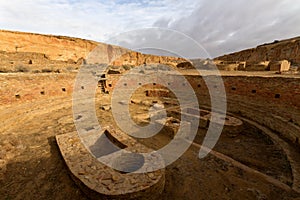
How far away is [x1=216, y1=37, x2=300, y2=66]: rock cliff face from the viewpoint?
23.6 m

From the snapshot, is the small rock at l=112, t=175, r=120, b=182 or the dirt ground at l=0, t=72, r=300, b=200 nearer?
the small rock at l=112, t=175, r=120, b=182

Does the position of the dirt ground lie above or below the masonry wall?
below

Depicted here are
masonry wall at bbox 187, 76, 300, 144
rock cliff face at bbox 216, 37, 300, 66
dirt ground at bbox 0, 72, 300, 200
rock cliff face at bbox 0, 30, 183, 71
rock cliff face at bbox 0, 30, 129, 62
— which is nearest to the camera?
dirt ground at bbox 0, 72, 300, 200

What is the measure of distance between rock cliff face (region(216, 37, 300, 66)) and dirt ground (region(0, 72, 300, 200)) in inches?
901

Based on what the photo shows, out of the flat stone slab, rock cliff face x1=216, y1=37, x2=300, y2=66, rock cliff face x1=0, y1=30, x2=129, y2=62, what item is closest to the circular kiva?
the flat stone slab

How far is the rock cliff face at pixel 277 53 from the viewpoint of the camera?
930 inches

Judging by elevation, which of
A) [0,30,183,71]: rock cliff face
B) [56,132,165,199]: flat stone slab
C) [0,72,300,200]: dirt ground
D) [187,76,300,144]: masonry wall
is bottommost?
[0,72,300,200]: dirt ground

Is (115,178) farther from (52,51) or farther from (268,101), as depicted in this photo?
(52,51)

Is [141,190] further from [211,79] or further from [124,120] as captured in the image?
[211,79]

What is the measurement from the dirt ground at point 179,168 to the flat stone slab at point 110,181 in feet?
1.21

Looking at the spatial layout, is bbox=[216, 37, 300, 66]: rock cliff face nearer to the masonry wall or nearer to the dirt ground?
the masonry wall

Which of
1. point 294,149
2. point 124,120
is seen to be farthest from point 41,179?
point 294,149

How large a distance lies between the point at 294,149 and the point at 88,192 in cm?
659

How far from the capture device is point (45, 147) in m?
5.39
